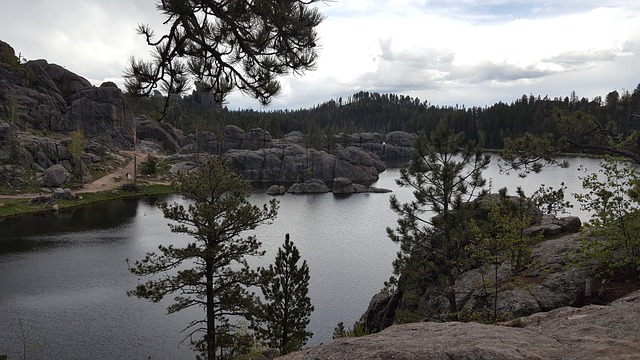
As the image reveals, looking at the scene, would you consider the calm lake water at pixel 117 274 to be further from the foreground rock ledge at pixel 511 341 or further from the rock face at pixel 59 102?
the rock face at pixel 59 102

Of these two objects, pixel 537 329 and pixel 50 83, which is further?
pixel 50 83

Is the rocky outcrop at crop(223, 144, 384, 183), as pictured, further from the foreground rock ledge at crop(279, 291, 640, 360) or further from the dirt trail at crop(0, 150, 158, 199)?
the foreground rock ledge at crop(279, 291, 640, 360)

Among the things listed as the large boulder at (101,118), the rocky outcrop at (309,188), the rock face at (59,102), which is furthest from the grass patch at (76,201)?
the rock face at (59,102)

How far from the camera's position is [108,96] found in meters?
112

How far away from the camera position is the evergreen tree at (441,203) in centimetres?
1991

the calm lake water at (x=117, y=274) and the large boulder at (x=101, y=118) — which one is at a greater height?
the large boulder at (x=101, y=118)

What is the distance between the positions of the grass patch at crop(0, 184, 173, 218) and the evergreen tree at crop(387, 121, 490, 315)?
1593 inches

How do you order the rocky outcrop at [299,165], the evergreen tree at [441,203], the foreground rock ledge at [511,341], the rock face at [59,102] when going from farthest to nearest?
the rocky outcrop at [299,165], the rock face at [59,102], the evergreen tree at [441,203], the foreground rock ledge at [511,341]

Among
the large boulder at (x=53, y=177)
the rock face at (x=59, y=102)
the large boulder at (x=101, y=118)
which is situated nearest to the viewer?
the large boulder at (x=53, y=177)

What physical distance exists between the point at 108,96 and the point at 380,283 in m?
102

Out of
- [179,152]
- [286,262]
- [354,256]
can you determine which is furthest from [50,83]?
[286,262]

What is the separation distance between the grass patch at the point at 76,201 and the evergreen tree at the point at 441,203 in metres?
40.5

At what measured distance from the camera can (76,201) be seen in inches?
2736

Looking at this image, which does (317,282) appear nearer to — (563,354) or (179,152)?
(563,354)
